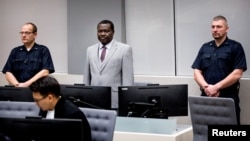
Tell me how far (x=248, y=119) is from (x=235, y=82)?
89cm

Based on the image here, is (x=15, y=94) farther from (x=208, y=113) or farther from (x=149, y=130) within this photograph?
(x=208, y=113)

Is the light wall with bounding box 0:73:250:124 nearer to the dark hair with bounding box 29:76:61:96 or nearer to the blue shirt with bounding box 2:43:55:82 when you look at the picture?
the blue shirt with bounding box 2:43:55:82

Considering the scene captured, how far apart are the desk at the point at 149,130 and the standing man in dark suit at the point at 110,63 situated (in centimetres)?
99

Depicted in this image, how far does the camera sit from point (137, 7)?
6406 millimetres

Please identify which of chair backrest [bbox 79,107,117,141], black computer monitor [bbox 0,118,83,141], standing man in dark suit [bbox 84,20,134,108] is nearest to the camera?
black computer monitor [bbox 0,118,83,141]

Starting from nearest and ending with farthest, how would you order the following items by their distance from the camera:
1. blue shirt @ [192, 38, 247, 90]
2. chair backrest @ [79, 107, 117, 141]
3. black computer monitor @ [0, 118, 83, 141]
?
1. black computer monitor @ [0, 118, 83, 141]
2. chair backrest @ [79, 107, 117, 141]
3. blue shirt @ [192, 38, 247, 90]

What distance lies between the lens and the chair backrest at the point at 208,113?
3596 millimetres


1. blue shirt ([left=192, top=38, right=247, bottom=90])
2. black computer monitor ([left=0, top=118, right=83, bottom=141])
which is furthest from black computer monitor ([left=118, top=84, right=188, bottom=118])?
blue shirt ([left=192, top=38, right=247, bottom=90])

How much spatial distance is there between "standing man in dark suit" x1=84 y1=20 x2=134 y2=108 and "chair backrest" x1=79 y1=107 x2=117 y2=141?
1543 mm

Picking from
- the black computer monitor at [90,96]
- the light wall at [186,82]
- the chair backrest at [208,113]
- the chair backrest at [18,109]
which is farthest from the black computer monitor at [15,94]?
the light wall at [186,82]

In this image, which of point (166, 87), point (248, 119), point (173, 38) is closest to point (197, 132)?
point (166, 87)

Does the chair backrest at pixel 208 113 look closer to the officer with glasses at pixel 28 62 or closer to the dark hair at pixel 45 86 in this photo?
the dark hair at pixel 45 86

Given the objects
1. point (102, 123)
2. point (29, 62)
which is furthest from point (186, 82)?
point (102, 123)

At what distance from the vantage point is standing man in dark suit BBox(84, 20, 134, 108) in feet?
16.1
